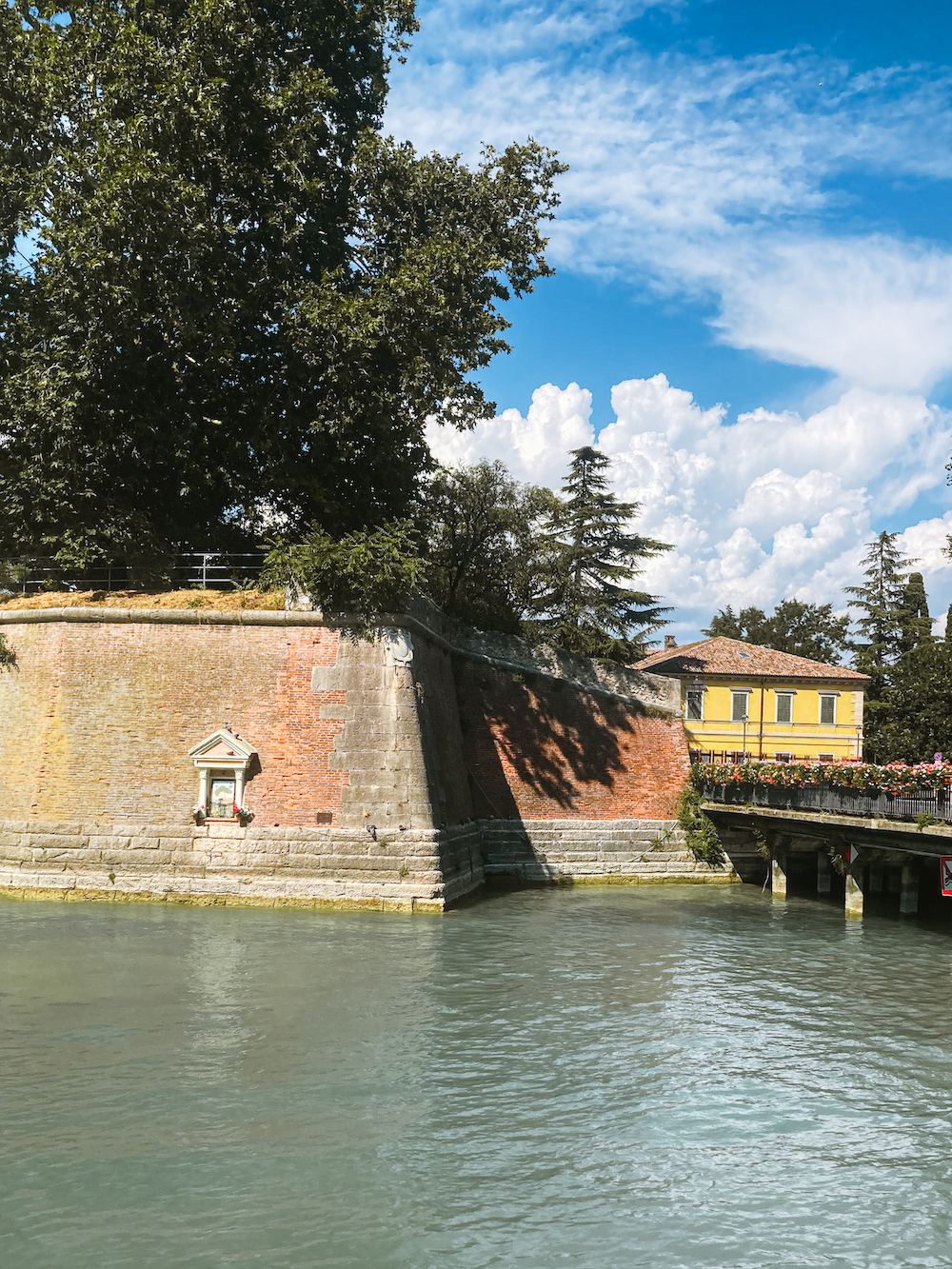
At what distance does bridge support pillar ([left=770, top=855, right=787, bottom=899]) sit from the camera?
24344 millimetres

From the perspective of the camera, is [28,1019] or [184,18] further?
[184,18]

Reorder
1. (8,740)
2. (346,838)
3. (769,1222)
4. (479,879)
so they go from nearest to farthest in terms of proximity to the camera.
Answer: (769,1222)
(346,838)
(8,740)
(479,879)

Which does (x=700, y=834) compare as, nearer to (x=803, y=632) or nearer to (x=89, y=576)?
(x=89, y=576)

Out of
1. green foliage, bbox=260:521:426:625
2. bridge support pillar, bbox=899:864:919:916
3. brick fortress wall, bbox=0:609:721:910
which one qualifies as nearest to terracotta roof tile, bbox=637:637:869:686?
bridge support pillar, bbox=899:864:919:916

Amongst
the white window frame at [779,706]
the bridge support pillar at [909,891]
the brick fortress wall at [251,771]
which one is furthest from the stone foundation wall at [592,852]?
the white window frame at [779,706]

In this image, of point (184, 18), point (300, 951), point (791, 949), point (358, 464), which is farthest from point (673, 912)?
point (184, 18)

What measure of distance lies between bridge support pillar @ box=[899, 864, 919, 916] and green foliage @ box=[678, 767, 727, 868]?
5205 millimetres

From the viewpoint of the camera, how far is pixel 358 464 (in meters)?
24.4

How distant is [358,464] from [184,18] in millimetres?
9545

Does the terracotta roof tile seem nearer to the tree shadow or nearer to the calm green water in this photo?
the tree shadow

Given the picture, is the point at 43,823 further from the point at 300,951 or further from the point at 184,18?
the point at 184,18

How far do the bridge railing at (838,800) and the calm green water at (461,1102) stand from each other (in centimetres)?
277

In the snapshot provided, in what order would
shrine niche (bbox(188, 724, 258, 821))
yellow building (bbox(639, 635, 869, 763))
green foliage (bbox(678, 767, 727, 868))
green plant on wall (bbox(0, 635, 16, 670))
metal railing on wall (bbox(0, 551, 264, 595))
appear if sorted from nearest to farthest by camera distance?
shrine niche (bbox(188, 724, 258, 821)) → green plant on wall (bbox(0, 635, 16, 670)) → metal railing on wall (bbox(0, 551, 264, 595)) → green foliage (bbox(678, 767, 727, 868)) → yellow building (bbox(639, 635, 869, 763))

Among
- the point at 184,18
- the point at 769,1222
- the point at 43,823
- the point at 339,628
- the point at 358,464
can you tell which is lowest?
the point at 769,1222
